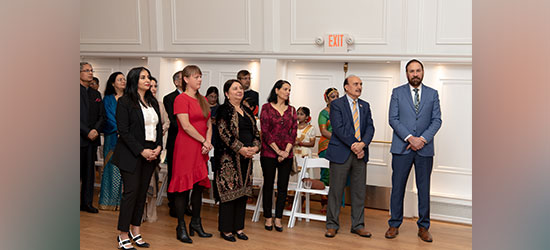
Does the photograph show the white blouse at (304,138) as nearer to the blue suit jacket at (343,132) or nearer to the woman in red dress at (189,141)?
the blue suit jacket at (343,132)

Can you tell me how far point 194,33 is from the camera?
723cm

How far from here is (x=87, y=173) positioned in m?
5.84

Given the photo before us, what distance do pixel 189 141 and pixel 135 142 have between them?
1.72ft

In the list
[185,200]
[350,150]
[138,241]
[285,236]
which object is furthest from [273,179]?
[138,241]

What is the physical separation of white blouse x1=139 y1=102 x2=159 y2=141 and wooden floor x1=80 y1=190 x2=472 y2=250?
0.99m

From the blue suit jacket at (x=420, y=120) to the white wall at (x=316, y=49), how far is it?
831mm

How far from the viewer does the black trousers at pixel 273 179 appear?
5.17m

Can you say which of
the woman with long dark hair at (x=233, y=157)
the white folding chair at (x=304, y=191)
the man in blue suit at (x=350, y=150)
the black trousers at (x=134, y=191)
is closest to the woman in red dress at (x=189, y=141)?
the woman with long dark hair at (x=233, y=157)

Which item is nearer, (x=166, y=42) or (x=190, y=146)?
(x=190, y=146)

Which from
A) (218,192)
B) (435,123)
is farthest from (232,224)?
(435,123)

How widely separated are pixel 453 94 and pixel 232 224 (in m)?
2.77
